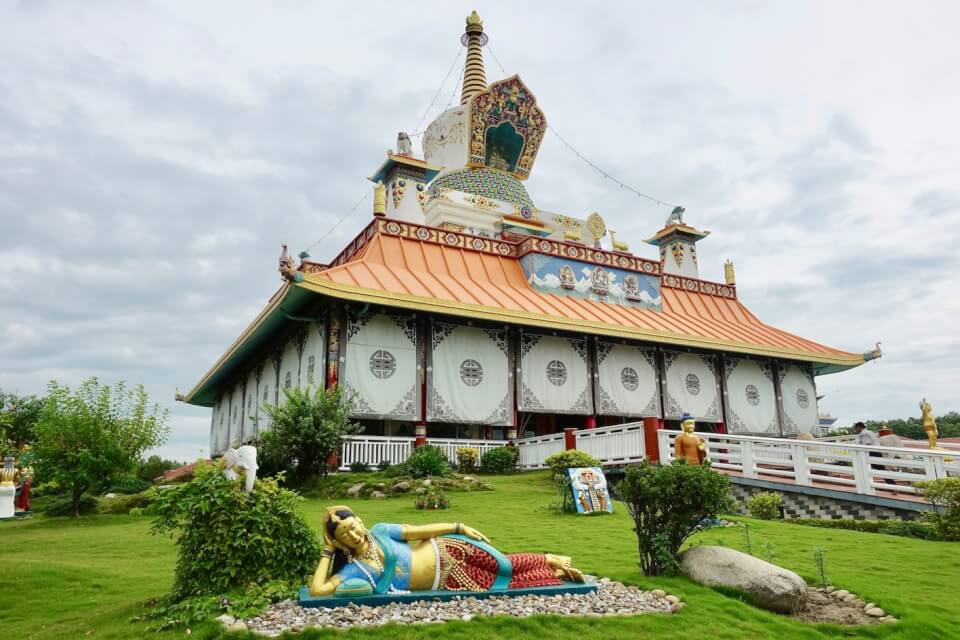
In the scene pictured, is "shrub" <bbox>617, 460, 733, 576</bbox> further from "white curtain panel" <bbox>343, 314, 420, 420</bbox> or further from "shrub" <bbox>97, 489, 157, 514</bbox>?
"shrub" <bbox>97, 489, 157, 514</bbox>

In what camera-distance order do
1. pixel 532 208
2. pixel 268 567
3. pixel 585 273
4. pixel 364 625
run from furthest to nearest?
pixel 532 208, pixel 585 273, pixel 268 567, pixel 364 625

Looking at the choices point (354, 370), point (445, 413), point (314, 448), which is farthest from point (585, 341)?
point (314, 448)

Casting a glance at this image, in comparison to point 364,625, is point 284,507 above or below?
above

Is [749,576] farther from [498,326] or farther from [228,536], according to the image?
[498,326]

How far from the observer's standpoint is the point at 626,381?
72.7 ft

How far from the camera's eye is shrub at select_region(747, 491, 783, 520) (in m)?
12.2

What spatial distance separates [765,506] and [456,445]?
811 cm

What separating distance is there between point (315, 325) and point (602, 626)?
48.4 ft

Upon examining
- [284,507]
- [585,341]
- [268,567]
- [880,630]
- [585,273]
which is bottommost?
[880,630]

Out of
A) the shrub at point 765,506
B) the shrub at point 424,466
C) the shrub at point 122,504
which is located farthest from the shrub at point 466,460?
the shrub at point 122,504

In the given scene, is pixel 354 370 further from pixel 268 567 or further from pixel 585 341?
pixel 268 567

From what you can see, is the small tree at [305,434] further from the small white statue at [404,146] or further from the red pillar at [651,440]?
the small white statue at [404,146]

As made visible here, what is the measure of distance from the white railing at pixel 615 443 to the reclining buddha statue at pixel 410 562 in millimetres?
9273

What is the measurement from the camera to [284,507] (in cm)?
650
